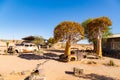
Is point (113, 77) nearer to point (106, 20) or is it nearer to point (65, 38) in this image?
point (65, 38)

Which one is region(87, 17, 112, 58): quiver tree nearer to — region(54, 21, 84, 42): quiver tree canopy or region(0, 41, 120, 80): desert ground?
region(54, 21, 84, 42): quiver tree canopy

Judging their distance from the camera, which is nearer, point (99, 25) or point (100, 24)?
point (100, 24)

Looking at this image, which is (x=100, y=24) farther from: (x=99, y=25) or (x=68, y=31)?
(x=68, y=31)

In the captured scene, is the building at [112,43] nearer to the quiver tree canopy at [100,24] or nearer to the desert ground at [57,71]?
the quiver tree canopy at [100,24]

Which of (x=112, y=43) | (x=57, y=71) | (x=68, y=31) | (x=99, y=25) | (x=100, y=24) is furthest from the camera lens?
(x=112, y=43)

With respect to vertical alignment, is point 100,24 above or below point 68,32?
above

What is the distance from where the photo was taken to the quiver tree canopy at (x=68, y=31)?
2128 centimetres

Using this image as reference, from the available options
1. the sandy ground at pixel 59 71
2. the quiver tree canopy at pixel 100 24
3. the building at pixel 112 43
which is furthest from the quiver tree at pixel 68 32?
the building at pixel 112 43

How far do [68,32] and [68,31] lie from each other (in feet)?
0.56

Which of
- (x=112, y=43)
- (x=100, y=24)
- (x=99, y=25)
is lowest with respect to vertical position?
(x=112, y=43)

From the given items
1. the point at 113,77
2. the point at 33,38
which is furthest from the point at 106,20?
the point at 33,38

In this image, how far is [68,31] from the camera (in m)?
21.3

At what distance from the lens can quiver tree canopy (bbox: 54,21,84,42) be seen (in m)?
21.3

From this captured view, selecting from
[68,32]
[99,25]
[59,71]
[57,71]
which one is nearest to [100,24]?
[99,25]
